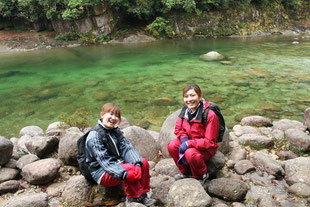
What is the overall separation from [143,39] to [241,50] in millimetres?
9930

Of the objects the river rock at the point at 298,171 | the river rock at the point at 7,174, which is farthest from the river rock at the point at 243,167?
the river rock at the point at 7,174

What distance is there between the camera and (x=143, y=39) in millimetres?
22312

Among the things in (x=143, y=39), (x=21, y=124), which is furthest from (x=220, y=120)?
(x=143, y=39)

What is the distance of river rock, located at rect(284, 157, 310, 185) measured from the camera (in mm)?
3025

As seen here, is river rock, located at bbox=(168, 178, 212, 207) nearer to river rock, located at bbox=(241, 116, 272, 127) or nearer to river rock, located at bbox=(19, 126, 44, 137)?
river rock, located at bbox=(241, 116, 272, 127)

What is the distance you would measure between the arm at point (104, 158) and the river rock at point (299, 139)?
3.11 meters

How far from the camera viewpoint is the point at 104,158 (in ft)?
8.18

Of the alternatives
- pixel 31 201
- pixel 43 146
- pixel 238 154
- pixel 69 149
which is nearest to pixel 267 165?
pixel 238 154

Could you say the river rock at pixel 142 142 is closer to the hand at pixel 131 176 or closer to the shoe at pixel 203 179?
the shoe at pixel 203 179

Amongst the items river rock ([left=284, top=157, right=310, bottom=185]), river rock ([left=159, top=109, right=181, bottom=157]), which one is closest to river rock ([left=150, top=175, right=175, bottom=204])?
river rock ([left=159, top=109, right=181, bottom=157])

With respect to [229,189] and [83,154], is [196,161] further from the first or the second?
[83,154]

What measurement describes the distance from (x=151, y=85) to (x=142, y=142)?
552cm

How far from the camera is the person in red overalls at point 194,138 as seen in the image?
2758 mm

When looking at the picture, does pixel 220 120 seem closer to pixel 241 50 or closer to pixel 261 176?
pixel 261 176
